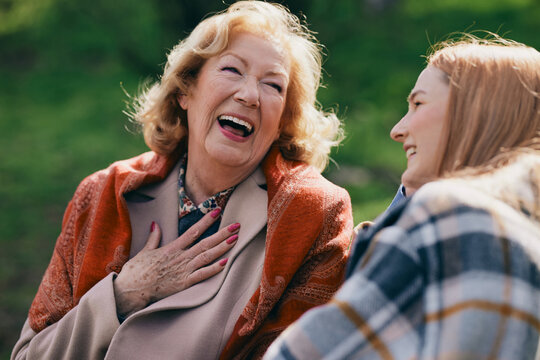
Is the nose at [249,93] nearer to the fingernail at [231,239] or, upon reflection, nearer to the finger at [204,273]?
the fingernail at [231,239]

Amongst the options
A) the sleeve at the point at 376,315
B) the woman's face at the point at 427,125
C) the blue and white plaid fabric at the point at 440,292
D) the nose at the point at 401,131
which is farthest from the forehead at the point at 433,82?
the sleeve at the point at 376,315

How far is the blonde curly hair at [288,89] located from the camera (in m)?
2.50

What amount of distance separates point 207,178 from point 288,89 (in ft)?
1.88

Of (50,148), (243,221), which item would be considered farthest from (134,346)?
(50,148)

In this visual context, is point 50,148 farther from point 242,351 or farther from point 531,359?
point 531,359

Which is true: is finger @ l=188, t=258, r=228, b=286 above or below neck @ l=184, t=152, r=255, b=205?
below

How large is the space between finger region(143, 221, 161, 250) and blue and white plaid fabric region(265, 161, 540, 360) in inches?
45.6

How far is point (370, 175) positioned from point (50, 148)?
12.7 ft

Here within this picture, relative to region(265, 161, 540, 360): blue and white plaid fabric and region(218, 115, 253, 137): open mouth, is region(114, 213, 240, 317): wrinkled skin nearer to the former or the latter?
region(218, 115, 253, 137): open mouth

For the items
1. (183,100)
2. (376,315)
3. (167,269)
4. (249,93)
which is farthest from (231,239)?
(376,315)

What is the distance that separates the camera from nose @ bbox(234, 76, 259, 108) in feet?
7.84

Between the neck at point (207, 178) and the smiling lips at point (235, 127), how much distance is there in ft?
0.50

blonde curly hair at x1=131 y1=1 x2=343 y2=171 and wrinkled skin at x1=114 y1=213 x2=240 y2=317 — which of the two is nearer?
wrinkled skin at x1=114 y1=213 x2=240 y2=317

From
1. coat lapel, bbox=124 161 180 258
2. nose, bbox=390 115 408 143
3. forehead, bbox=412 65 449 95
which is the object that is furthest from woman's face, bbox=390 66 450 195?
coat lapel, bbox=124 161 180 258
